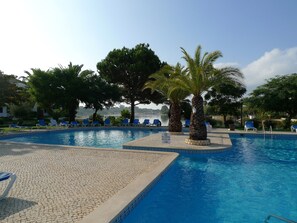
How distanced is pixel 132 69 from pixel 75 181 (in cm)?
2201

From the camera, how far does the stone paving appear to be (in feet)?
14.8

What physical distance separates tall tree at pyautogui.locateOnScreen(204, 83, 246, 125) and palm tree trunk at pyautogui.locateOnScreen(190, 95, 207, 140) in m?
12.3

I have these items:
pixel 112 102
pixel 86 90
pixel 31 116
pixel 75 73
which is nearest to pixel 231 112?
pixel 112 102

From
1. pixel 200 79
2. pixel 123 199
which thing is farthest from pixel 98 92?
pixel 123 199

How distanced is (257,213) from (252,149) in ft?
27.8

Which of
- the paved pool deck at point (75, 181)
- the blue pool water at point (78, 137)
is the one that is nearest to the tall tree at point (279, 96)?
the blue pool water at point (78, 137)

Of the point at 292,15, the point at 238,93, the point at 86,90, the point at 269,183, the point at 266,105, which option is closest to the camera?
the point at 269,183

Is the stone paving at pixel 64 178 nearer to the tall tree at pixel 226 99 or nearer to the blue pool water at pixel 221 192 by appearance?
the blue pool water at pixel 221 192

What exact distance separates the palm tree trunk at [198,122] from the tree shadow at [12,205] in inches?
376

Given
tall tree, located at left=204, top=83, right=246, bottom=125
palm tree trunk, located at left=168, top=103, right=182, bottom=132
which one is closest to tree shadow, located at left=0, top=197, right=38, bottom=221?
palm tree trunk, located at left=168, top=103, right=182, bottom=132

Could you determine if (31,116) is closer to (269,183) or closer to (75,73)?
(75,73)

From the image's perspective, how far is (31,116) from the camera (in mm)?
37219

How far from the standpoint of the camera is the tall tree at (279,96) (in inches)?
869

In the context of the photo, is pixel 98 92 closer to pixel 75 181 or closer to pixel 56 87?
pixel 56 87
